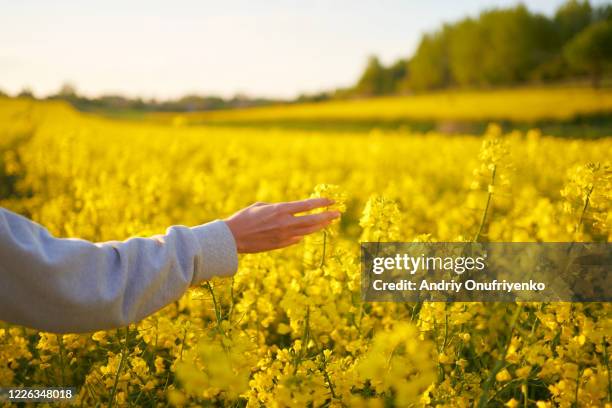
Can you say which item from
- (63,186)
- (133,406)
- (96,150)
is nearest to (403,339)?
(133,406)

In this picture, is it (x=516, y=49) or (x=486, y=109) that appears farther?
(x=516, y=49)

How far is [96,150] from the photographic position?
8.72m

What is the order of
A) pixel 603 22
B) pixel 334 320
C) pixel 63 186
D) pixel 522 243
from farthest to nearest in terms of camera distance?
pixel 603 22
pixel 63 186
pixel 522 243
pixel 334 320

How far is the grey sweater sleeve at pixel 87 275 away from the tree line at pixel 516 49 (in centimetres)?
2827

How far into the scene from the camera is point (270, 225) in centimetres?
140

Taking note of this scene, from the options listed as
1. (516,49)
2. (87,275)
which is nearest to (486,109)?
(516,49)

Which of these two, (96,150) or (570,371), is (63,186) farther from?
(570,371)

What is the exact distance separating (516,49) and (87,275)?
3689cm

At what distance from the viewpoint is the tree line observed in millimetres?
27625

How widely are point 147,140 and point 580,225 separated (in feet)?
34.0

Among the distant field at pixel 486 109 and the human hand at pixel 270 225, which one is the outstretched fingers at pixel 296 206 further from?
the distant field at pixel 486 109

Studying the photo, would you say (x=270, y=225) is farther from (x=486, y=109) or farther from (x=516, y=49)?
A: (x=516, y=49)

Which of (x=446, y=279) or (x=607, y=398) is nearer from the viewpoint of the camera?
(x=607, y=398)

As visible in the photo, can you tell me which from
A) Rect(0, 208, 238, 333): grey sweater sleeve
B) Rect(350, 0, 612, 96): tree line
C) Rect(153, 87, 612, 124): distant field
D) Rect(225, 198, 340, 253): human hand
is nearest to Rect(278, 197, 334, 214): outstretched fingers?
Rect(225, 198, 340, 253): human hand
